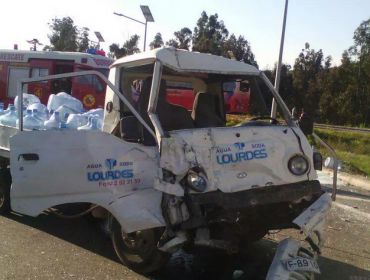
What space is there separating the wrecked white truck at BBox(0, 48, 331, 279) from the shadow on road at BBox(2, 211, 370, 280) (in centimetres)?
41

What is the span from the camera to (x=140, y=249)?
14.5ft

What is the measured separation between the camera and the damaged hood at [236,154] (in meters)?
4.02

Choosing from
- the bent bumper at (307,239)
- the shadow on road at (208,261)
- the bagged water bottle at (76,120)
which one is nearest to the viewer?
the bent bumper at (307,239)

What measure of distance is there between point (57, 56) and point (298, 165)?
41.5ft

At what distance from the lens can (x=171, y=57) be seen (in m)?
4.55

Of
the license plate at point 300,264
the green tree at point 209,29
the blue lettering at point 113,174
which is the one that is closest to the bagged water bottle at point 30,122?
the blue lettering at point 113,174

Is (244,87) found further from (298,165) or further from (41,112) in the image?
(41,112)

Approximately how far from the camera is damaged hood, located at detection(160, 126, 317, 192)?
4.02 meters

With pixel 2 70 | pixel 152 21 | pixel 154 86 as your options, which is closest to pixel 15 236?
pixel 154 86

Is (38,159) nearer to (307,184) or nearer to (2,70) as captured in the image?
(307,184)

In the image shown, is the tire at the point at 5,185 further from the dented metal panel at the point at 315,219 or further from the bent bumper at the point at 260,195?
the dented metal panel at the point at 315,219

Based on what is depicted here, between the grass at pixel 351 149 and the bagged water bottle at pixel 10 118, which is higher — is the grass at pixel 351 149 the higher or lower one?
the lower one

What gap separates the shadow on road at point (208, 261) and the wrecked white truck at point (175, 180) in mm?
413

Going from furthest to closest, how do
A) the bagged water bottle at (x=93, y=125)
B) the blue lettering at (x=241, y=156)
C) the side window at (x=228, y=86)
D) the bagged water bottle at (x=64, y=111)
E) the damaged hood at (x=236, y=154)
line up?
1. the bagged water bottle at (x=64, y=111)
2. the side window at (x=228, y=86)
3. the bagged water bottle at (x=93, y=125)
4. the blue lettering at (x=241, y=156)
5. the damaged hood at (x=236, y=154)
